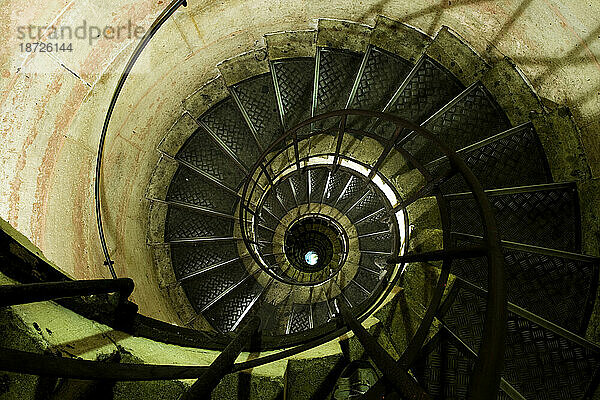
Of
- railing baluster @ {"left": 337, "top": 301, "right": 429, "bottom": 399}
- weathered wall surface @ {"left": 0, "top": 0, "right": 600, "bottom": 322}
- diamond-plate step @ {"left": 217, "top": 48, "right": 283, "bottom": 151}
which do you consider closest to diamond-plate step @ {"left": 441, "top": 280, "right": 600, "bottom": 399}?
railing baluster @ {"left": 337, "top": 301, "right": 429, "bottom": 399}

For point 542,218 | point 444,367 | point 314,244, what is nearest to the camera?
point 444,367

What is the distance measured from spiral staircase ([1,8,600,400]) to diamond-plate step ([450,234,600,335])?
0.4 inches

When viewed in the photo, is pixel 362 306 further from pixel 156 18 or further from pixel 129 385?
pixel 156 18

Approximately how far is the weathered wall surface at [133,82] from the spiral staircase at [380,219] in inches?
7.5

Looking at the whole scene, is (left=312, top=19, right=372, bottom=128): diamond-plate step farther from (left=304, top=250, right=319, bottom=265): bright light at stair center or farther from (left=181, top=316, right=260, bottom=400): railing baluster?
(left=181, top=316, right=260, bottom=400): railing baluster

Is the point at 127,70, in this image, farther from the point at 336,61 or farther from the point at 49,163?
the point at 336,61

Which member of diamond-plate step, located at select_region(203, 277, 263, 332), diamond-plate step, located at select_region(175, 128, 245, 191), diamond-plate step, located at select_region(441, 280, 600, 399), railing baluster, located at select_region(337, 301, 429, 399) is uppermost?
diamond-plate step, located at select_region(175, 128, 245, 191)

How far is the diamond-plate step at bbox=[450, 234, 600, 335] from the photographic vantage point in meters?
3.05

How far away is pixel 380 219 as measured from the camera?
5676 mm

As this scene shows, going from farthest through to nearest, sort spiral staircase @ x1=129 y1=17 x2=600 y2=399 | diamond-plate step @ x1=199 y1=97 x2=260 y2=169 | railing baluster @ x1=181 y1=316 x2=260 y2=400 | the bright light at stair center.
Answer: the bright light at stair center < diamond-plate step @ x1=199 y1=97 x2=260 y2=169 < spiral staircase @ x1=129 y1=17 x2=600 y2=399 < railing baluster @ x1=181 y1=316 x2=260 y2=400

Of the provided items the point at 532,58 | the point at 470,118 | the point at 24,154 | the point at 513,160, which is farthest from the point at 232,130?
the point at 532,58

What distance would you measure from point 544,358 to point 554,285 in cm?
72

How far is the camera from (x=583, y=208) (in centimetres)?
335

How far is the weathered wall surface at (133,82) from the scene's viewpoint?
3480 millimetres
